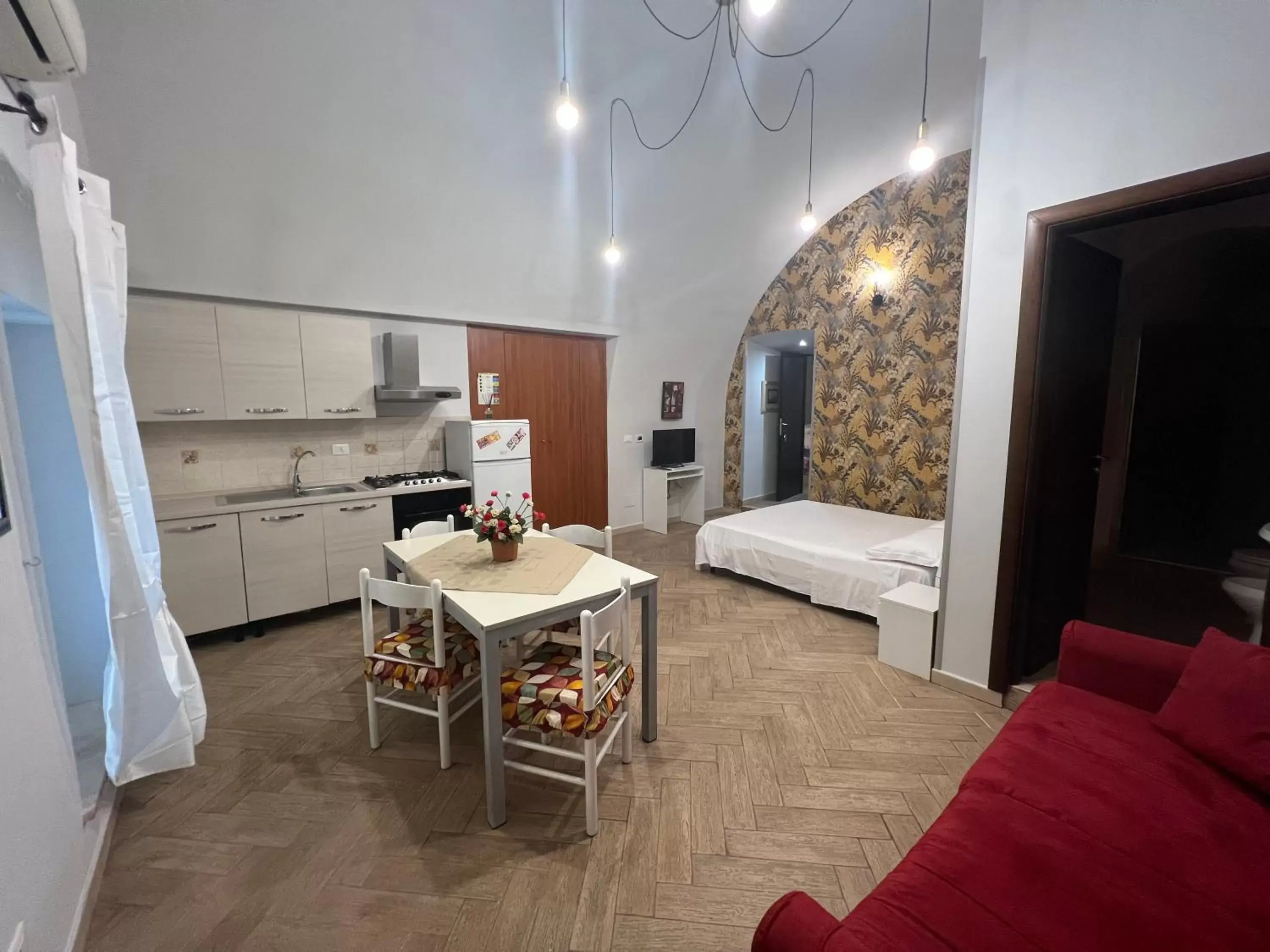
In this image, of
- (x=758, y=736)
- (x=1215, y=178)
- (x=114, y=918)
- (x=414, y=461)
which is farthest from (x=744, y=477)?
(x=114, y=918)

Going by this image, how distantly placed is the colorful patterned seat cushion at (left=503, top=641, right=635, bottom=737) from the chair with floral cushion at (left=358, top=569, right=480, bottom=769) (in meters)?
0.28

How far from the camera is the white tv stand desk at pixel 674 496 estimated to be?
19.9 feet

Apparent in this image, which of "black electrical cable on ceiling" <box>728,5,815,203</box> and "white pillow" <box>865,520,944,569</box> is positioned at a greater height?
"black electrical cable on ceiling" <box>728,5,815,203</box>

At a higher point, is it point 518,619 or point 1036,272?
point 1036,272

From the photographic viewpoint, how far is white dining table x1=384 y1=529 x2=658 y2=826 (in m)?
1.77

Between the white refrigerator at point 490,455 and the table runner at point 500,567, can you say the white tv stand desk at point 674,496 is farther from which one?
the table runner at point 500,567

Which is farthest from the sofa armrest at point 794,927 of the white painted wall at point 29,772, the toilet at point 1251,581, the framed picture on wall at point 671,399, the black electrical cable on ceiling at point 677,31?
the framed picture on wall at point 671,399

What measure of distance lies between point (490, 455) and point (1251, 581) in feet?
16.8

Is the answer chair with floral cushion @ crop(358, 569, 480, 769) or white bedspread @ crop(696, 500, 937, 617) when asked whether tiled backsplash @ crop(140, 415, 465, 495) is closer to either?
chair with floral cushion @ crop(358, 569, 480, 769)

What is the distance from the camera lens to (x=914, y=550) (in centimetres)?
327

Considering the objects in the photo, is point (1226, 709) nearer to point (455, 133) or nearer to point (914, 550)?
point (914, 550)

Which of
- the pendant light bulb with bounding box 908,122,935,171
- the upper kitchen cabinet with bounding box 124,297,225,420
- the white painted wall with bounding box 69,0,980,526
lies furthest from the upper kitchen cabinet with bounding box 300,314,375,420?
the pendant light bulb with bounding box 908,122,935,171

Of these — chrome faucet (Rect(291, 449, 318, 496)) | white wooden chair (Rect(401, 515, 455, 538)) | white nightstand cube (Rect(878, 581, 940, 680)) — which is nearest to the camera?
white nightstand cube (Rect(878, 581, 940, 680))

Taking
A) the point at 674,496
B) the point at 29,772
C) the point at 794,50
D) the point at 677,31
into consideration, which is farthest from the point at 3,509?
the point at 674,496
